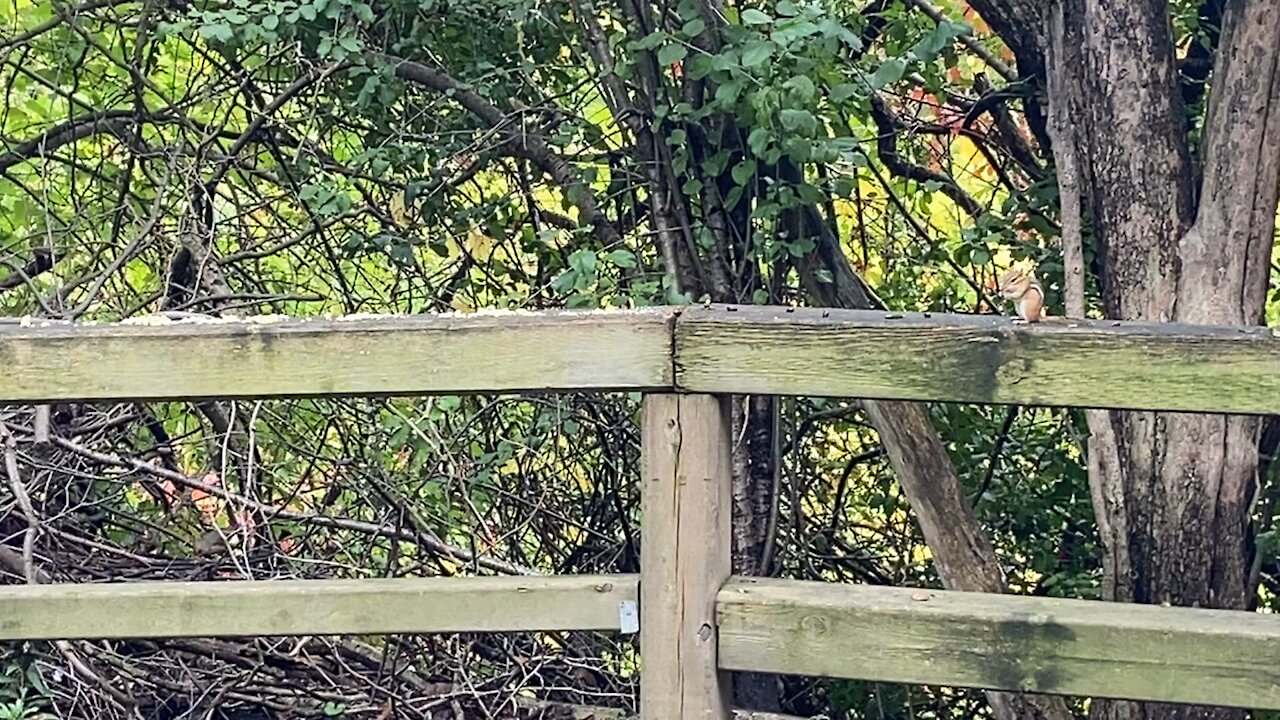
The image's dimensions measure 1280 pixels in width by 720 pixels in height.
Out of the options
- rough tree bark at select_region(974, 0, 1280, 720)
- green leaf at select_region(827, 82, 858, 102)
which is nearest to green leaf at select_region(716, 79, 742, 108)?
green leaf at select_region(827, 82, 858, 102)

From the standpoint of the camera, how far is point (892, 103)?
4289mm

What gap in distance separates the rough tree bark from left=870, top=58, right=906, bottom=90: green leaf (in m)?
0.40

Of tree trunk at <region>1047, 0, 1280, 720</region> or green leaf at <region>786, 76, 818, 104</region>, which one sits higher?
green leaf at <region>786, 76, 818, 104</region>

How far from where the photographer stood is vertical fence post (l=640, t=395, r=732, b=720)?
2158 millimetres

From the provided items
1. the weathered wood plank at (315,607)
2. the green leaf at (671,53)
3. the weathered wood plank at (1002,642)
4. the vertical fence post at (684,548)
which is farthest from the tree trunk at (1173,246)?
the weathered wood plank at (315,607)

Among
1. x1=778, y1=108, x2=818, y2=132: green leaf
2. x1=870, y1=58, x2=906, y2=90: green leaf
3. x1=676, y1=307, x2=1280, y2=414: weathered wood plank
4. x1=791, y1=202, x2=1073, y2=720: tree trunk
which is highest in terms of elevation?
x1=870, y1=58, x2=906, y2=90: green leaf

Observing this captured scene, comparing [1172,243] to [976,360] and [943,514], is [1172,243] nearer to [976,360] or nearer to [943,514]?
[943,514]

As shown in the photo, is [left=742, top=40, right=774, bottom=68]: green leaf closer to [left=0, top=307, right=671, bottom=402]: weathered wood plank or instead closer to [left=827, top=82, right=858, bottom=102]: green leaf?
[left=827, top=82, right=858, bottom=102]: green leaf

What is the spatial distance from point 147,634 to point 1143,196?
2.23 metres

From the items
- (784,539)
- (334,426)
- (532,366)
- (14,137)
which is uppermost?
(14,137)

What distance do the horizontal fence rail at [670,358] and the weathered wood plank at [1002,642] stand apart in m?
0.31

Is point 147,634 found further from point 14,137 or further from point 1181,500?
point 14,137

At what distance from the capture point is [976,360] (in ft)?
6.82

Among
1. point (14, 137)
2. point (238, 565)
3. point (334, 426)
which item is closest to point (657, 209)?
point (334, 426)
